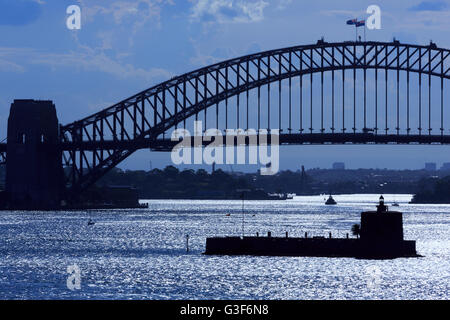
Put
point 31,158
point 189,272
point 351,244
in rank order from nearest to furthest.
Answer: point 189,272 → point 351,244 → point 31,158

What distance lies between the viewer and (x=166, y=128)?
638 feet

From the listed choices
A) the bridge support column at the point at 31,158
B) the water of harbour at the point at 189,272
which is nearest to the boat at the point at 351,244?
the water of harbour at the point at 189,272

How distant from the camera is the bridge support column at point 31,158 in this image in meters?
195

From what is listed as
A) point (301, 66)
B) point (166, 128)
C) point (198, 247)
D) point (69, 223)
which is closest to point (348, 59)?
point (301, 66)

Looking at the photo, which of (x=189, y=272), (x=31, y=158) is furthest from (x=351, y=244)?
(x=31, y=158)

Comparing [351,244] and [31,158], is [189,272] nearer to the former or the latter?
[351,244]

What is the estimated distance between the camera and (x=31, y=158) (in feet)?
639

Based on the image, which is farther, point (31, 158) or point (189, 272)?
point (31, 158)

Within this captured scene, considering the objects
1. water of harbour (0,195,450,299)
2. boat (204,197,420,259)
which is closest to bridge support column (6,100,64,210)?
water of harbour (0,195,450,299)

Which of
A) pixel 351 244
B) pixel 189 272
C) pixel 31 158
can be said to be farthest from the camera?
pixel 31 158

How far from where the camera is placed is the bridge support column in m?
195
